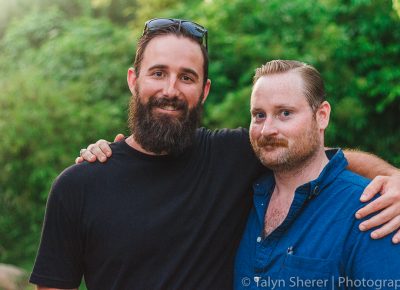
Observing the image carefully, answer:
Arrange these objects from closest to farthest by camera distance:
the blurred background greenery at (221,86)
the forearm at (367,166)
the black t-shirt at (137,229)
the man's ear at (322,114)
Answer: the black t-shirt at (137,229) < the man's ear at (322,114) < the forearm at (367,166) < the blurred background greenery at (221,86)

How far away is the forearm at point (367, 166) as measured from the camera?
315cm

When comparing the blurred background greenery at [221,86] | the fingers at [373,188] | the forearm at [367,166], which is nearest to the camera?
the fingers at [373,188]

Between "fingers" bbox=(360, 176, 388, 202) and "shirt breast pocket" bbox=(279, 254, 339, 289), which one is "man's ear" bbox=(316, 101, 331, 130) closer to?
"fingers" bbox=(360, 176, 388, 202)

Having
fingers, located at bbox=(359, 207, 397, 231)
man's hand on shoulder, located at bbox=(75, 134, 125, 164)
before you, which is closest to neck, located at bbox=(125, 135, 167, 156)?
man's hand on shoulder, located at bbox=(75, 134, 125, 164)

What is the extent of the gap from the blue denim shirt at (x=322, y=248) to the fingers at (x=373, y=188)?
Answer: 4 cm

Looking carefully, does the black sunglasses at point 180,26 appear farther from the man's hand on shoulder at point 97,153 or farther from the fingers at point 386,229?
the fingers at point 386,229

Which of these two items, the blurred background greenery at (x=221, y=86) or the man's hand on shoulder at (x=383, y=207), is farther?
the blurred background greenery at (x=221, y=86)

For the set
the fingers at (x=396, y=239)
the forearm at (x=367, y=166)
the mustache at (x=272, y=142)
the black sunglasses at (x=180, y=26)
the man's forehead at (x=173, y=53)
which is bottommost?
the fingers at (x=396, y=239)

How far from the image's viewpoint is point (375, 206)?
264cm

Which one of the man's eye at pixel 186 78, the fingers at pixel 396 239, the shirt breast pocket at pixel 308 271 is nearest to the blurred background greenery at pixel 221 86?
the man's eye at pixel 186 78

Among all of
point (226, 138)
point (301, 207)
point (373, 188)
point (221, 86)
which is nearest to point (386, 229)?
point (373, 188)

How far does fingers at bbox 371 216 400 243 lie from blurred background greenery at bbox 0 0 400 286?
13.2 feet

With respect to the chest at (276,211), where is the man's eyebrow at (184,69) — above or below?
above

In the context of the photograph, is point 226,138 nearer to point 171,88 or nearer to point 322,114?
Answer: point 171,88
